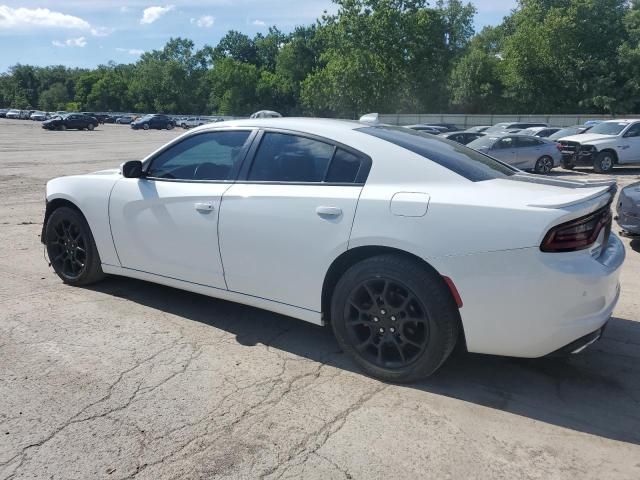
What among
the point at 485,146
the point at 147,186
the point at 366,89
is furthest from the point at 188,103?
the point at 147,186

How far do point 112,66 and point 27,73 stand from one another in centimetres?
2097

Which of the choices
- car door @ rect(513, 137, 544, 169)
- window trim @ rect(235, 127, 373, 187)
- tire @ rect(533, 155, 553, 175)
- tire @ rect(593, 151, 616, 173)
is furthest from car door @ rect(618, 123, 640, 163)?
window trim @ rect(235, 127, 373, 187)

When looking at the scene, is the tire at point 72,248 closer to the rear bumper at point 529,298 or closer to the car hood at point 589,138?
the rear bumper at point 529,298

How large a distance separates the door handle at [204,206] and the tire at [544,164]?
1552cm

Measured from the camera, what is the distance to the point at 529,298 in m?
3.13

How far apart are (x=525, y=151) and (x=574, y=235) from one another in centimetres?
1539

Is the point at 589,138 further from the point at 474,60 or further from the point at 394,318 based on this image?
the point at 474,60

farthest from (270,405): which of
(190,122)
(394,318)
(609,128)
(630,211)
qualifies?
(190,122)

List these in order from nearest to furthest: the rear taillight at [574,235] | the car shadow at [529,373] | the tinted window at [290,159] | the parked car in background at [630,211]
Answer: the rear taillight at [574,235]
the car shadow at [529,373]
the tinted window at [290,159]
the parked car in background at [630,211]

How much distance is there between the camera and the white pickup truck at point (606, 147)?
59.3ft

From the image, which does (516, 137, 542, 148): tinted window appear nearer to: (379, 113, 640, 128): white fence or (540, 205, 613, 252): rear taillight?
(540, 205, 613, 252): rear taillight

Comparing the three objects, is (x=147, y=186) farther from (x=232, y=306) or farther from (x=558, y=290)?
(x=558, y=290)

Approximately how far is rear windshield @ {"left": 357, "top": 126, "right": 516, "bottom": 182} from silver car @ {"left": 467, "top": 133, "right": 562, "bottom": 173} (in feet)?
43.8

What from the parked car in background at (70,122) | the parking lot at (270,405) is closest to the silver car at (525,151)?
the parking lot at (270,405)
